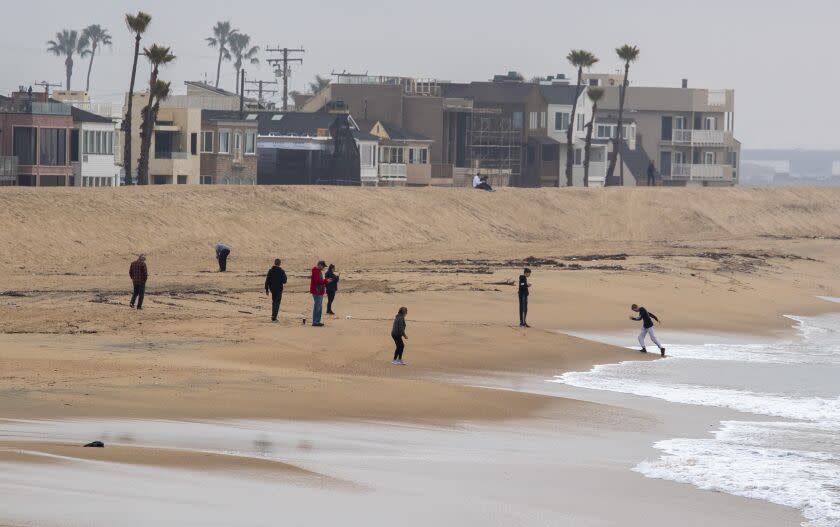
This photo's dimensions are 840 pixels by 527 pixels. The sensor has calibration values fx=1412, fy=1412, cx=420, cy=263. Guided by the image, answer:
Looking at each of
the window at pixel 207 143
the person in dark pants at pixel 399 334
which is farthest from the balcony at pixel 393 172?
the person in dark pants at pixel 399 334

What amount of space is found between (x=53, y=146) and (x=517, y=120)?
129ft

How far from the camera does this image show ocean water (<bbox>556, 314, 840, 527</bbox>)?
52.5 feet

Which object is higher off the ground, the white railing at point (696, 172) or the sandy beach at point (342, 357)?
the white railing at point (696, 172)

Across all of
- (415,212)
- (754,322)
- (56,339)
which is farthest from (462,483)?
(415,212)

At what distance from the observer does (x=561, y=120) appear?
323ft

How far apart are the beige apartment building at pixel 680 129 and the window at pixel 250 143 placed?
38.3m

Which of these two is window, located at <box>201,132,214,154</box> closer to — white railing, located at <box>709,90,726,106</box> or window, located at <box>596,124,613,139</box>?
window, located at <box>596,124,613,139</box>

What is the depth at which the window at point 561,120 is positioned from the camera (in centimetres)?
9819

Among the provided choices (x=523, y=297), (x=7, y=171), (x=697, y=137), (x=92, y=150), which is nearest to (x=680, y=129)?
(x=697, y=137)

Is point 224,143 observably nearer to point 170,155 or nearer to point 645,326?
point 170,155

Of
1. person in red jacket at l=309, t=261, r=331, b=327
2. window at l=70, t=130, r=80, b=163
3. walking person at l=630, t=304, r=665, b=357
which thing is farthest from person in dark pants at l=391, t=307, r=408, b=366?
window at l=70, t=130, r=80, b=163

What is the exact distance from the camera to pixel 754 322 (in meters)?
34.4

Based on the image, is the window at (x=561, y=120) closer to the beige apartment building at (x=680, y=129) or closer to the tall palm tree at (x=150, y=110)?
the beige apartment building at (x=680, y=129)

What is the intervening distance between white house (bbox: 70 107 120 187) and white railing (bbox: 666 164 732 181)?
49773 mm
